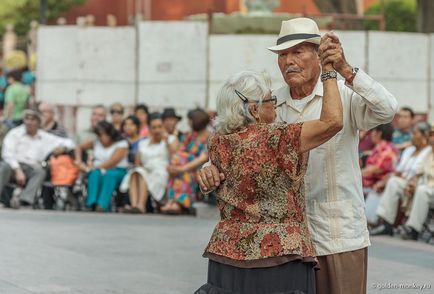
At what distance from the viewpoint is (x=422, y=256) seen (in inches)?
438

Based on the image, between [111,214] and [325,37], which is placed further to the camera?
[111,214]

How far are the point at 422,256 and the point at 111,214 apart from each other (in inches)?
221

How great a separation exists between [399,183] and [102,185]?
4.52 metres

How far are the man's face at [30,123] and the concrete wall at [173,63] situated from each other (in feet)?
9.54

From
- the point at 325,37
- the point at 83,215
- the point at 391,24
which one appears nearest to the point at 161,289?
the point at 325,37

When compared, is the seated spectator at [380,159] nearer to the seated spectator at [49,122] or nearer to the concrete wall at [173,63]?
the concrete wall at [173,63]

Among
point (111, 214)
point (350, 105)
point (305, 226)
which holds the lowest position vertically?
point (111, 214)

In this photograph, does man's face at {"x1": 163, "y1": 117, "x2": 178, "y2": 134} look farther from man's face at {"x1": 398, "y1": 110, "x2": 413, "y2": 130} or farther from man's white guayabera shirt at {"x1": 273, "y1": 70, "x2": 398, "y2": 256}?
man's white guayabera shirt at {"x1": 273, "y1": 70, "x2": 398, "y2": 256}

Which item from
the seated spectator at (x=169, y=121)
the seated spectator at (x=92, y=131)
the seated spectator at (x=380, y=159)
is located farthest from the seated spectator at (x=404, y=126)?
the seated spectator at (x=92, y=131)

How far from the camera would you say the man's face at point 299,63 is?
5.48 metres

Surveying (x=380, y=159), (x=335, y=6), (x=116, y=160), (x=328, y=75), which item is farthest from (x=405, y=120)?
(x=328, y=75)

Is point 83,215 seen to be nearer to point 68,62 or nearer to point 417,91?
point 68,62

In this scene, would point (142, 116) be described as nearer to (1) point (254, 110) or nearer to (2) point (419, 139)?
(2) point (419, 139)

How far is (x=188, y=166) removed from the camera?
15305 mm
